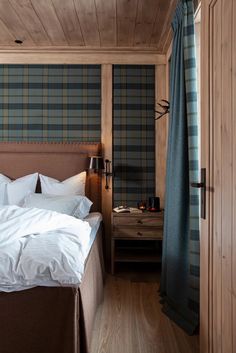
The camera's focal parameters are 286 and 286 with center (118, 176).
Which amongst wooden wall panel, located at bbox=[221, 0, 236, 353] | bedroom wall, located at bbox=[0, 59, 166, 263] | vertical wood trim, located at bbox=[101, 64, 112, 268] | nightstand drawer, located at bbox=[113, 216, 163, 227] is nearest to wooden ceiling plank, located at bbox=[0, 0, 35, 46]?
bedroom wall, located at bbox=[0, 59, 166, 263]

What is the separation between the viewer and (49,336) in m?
1.60

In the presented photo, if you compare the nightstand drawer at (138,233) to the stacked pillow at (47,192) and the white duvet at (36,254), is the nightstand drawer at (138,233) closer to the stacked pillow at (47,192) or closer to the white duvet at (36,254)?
the stacked pillow at (47,192)

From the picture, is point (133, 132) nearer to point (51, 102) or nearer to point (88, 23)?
point (51, 102)

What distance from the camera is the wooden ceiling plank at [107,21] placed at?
2637mm

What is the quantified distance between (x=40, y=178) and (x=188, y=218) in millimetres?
1905

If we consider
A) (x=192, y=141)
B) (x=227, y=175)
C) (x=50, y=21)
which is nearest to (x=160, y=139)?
(x=192, y=141)

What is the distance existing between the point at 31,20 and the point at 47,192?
1842mm

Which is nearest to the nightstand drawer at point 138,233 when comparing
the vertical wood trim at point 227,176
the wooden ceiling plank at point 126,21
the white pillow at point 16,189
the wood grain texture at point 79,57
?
the white pillow at point 16,189

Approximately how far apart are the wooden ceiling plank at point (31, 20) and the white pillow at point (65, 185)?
1622 millimetres

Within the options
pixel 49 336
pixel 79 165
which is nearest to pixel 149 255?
pixel 79 165

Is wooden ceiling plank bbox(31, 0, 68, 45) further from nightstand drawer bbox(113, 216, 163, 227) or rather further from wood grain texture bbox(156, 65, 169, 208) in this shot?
nightstand drawer bbox(113, 216, 163, 227)

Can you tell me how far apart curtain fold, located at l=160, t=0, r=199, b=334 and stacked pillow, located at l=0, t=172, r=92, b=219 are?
984 mm

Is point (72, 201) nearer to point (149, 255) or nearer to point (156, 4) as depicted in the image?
point (149, 255)

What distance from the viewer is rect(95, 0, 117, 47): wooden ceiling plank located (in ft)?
8.65
